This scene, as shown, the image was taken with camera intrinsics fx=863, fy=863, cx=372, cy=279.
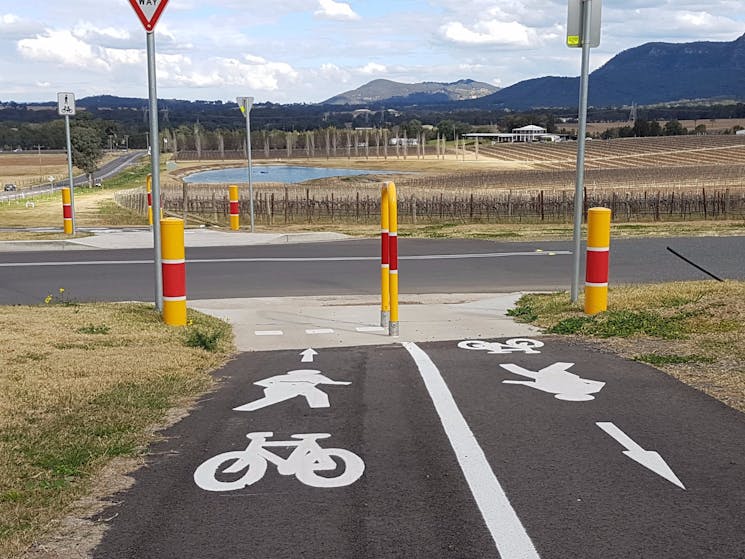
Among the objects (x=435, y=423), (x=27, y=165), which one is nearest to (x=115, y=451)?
(x=435, y=423)

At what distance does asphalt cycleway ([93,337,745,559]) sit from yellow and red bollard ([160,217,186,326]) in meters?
2.34

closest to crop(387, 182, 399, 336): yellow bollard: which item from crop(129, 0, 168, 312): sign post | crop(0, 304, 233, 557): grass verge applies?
crop(0, 304, 233, 557): grass verge

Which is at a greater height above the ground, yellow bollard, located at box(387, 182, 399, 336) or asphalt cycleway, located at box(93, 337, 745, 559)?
yellow bollard, located at box(387, 182, 399, 336)

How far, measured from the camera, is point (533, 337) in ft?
29.5

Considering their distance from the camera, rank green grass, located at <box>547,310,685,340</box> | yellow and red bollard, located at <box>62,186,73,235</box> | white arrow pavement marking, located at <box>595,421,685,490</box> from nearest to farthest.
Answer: white arrow pavement marking, located at <box>595,421,685,490</box> < green grass, located at <box>547,310,685,340</box> < yellow and red bollard, located at <box>62,186,73,235</box>

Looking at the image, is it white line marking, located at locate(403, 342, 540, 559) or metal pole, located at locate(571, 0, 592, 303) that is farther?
metal pole, located at locate(571, 0, 592, 303)

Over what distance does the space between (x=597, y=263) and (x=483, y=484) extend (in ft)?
18.6

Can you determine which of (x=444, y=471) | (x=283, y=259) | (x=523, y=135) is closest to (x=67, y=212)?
(x=283, y=259)

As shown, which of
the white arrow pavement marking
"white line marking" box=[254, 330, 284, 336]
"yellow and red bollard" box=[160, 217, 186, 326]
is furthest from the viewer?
"white line marking" box=[254, 330, 284, 336]

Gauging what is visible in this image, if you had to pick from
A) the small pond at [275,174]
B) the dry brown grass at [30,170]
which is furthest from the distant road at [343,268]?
the small pond at [275,174]

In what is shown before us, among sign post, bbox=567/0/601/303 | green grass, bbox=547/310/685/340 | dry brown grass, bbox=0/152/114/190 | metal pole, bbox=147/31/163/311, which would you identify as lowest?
dry brown grass, bbox=0/152/114/190

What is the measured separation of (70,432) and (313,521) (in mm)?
2082

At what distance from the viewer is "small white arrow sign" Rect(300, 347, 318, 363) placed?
26.0ft

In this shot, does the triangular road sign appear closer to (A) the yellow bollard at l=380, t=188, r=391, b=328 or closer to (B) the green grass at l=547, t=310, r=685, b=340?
(A) the yellow bollard at l=380, t=188, r=391, b=328
